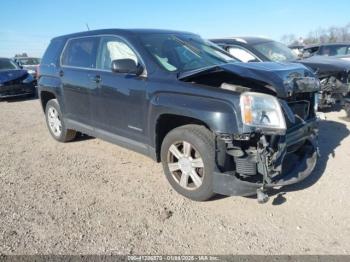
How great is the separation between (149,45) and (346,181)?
2.96 m

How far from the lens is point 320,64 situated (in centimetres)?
830

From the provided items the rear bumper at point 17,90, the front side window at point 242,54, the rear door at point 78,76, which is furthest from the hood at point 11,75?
the front side window at point 242,54

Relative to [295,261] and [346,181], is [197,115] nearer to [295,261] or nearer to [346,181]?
[295,261]

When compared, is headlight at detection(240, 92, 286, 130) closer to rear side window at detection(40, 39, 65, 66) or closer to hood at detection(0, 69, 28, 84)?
rear side window at detection(40, 39, 65, 66)

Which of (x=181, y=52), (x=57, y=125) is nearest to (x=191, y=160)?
(x=181, y=52)

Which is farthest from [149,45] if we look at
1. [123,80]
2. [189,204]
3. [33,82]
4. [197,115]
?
[33,82]

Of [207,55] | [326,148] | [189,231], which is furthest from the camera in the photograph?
[326,148]

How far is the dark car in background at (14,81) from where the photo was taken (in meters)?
13.0

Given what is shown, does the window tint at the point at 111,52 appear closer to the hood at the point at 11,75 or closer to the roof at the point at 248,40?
the roof at the point at 248,40

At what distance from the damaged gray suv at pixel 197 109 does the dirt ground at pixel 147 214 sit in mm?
305

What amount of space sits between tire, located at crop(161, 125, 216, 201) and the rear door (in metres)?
1.73

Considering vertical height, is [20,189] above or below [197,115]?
below

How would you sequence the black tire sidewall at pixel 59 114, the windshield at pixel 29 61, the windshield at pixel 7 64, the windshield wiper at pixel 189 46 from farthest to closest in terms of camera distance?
1. the windshield at pixel 29 61
2. the windshield at pixel 7 64
3. the black tire sidewall at pixel 59 114
4. the windshield wiper at pixel 189 46

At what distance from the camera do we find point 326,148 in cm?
567
